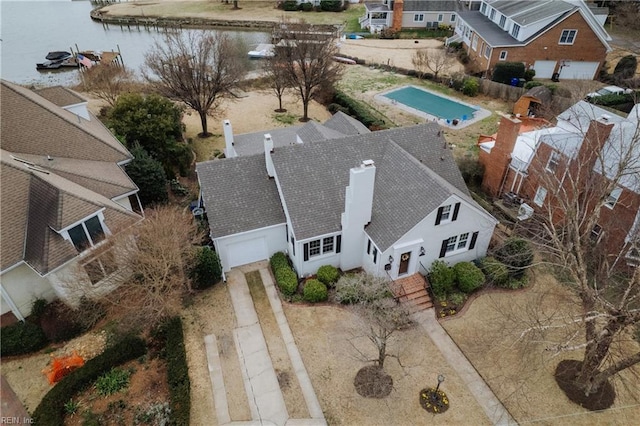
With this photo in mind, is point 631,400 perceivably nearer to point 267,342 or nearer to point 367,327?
point 367,327

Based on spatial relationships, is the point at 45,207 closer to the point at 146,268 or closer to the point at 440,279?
the point at 146,268

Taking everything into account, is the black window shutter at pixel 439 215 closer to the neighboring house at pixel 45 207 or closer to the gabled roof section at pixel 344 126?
the gabled roof section at pixel 344 126

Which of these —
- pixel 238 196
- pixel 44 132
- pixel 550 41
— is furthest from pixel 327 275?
pixel 550 41

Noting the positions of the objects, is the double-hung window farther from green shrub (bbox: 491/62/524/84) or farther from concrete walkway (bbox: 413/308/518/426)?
concrete walkway (bbox: 413/308/518/426)

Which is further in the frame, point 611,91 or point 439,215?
point 611,91

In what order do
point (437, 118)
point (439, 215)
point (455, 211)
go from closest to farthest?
point (439, 215) → point (455, 211) → point (437, 118)

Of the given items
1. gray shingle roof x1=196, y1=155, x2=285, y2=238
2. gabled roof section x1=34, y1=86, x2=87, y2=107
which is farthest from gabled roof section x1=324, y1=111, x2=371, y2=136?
gabled roof section x1=34, y1=86, x2=87, y2=107

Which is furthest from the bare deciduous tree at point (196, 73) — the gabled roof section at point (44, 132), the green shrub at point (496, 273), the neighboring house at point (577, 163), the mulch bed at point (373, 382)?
the mulch bed at point (373, 382)
